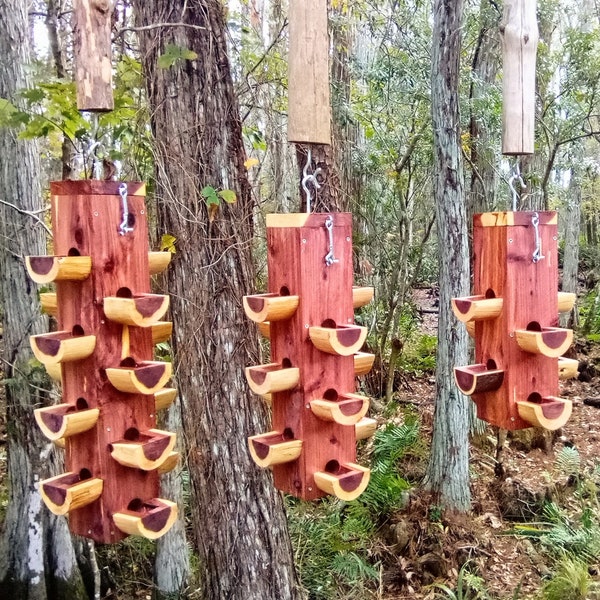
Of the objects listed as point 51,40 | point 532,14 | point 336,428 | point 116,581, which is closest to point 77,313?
point 336,428

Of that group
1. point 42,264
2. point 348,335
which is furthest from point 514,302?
point 42,264

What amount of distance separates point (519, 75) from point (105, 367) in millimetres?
1456

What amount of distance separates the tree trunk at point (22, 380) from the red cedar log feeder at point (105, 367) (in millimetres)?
2691

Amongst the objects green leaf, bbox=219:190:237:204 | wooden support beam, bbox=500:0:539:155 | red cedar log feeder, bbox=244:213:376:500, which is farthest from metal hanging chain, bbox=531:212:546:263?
green leaf, bbox=219:190:237:204

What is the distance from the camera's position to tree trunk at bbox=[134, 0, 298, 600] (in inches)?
117

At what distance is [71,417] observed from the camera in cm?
169

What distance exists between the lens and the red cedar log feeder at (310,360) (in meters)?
1.71

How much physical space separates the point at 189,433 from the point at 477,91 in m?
5.34

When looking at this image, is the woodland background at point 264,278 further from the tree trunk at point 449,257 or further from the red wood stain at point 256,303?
the red wood stain at point 256,303

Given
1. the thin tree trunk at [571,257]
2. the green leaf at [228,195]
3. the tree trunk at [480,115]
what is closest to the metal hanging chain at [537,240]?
the green leaf at [228,195]

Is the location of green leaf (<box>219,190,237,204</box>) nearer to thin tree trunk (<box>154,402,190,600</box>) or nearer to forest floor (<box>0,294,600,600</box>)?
thin tree trunk (<box>154,402,190,600</box>)

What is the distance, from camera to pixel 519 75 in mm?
1824

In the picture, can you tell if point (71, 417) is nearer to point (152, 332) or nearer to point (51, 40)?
point (152, 332)

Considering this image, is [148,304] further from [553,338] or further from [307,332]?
[553,338]
